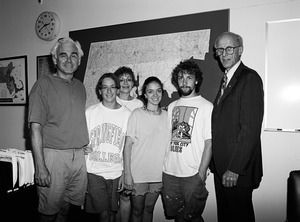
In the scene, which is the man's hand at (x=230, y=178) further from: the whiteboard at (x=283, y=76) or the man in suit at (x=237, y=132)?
the whiteboard at (x=283, y=76)

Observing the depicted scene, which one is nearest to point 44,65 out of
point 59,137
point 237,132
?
point 59,137

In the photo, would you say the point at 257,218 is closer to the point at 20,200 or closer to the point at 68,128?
the point at 68,128

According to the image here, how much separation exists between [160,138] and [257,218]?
1.13 meters

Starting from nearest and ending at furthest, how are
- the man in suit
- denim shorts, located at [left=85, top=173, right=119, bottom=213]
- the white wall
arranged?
the man in suit
denim shorts, located at [left=85, top=173, right=119, bottom=213]
the white wall

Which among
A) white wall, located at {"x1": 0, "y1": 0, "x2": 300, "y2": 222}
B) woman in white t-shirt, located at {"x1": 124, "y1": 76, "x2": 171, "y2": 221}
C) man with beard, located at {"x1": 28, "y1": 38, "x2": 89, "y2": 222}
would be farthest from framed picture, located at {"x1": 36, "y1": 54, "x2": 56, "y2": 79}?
woman in white t-shirt, located at {"x1": 124, "y1": 76, "x2": 171, "y2": 221}

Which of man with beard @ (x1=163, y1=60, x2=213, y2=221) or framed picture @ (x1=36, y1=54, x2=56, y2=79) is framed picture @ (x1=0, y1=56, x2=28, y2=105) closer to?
framed picture @ (x1=36, y1=54, x2=56, y2=79)

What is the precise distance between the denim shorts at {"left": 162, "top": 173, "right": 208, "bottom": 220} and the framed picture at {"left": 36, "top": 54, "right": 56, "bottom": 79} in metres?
2.07

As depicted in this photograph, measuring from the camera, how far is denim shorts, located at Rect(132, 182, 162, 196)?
5.92 feet

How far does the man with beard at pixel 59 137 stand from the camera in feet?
5.38

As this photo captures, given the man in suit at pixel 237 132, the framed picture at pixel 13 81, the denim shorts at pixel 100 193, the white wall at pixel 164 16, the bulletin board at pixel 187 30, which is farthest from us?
the framed picture at pixel 13 81

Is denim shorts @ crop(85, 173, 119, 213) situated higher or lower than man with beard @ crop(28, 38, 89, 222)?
lower

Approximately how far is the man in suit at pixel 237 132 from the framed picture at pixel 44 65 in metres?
2.17

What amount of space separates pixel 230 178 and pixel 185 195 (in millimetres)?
398

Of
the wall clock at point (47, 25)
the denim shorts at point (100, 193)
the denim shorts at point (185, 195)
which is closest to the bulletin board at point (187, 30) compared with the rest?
the wall clock at point (47, 25)
